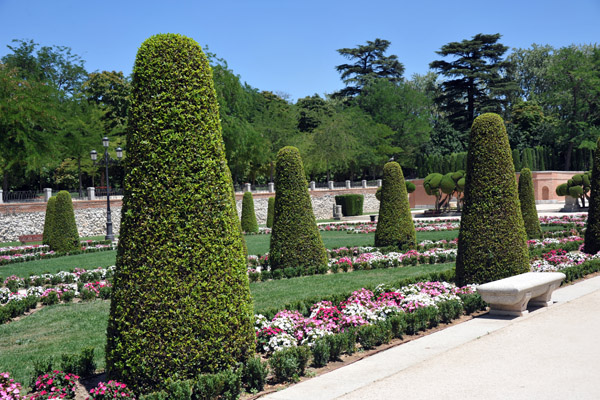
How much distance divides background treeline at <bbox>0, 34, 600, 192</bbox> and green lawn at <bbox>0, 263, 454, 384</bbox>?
29597 mm

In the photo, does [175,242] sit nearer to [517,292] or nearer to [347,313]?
[347,313]

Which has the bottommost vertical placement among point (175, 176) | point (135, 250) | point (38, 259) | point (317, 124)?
point (38, 259)

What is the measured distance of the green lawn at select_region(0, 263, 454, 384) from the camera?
6.60m

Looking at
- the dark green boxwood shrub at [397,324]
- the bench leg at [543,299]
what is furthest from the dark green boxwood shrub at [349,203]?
the dark green boxwood shrub at [397,324]

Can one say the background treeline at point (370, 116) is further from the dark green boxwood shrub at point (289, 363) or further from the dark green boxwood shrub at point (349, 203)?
the dark green boxwood shrub at point (289, 363)

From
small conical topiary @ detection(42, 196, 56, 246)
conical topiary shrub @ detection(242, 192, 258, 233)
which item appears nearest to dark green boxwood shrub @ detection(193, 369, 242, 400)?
small conical topiary @ detection(42, 196, 56, 246)

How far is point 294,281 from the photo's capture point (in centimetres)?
1137

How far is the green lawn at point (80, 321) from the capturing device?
6.60 metres

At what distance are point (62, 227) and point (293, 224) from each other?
40.1ft

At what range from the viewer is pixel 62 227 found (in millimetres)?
20656

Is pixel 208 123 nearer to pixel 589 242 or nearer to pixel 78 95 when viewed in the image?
pixel 589 242

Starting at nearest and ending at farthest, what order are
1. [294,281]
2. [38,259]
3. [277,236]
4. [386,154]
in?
[294,281] → [277,236] → [38,259] → [386,154]

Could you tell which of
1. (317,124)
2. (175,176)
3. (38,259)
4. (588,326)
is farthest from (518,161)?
(175,176)

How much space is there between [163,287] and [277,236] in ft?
26.0
